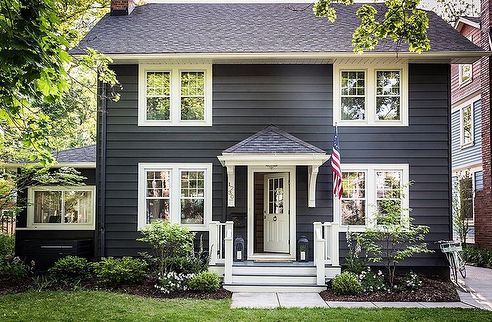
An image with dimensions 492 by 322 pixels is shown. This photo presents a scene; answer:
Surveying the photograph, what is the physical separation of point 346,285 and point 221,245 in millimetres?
2969

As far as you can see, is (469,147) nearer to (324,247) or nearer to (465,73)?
(465,73)

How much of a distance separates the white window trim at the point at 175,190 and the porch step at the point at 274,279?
175 cm

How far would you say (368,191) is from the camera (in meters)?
12.5

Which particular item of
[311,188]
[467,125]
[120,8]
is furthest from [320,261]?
[467,125]

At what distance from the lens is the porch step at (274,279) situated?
11.1 m

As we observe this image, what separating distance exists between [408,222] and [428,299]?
2114 mm

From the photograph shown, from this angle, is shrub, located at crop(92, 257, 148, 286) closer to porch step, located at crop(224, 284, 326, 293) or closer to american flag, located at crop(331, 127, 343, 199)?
porch step, located at crop(224, 284, 326, 293)

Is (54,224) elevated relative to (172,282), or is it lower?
elevated

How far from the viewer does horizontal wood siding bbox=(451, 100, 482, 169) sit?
18.3 metres

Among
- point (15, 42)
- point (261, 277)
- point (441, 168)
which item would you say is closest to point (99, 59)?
point (15, 42)

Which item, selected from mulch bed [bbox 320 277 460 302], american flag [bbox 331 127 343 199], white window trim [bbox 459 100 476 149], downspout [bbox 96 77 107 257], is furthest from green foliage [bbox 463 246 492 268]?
downspout [bbox 96 77 107 257]

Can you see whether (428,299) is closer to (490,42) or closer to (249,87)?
(249,87)

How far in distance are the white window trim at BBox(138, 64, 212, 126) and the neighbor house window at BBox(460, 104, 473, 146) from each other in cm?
1064

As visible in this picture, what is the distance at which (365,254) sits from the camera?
12266 millimetres
